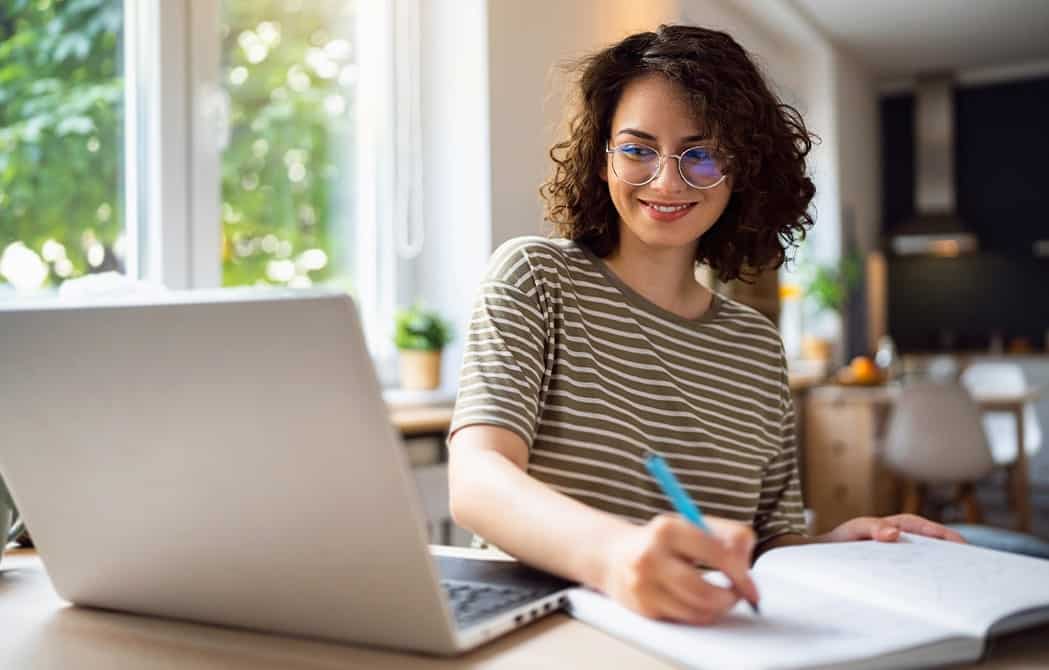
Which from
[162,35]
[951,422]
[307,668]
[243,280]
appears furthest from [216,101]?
[951,422]

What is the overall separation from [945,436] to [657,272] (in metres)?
3.29

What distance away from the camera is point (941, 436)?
4113 millimetres

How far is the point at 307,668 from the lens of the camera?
0.63m

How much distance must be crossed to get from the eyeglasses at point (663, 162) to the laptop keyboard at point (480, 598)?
1.64ft

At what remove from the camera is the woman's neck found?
120cm

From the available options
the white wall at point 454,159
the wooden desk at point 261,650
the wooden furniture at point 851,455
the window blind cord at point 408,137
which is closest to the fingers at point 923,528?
the wooden desk at point 261,650

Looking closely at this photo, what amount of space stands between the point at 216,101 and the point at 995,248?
237 inches

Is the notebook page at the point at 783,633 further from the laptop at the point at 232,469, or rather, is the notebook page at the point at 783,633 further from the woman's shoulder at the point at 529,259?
the woman's shoulder at the point at 529,259

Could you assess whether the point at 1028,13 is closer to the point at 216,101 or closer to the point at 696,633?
the point at 216,101

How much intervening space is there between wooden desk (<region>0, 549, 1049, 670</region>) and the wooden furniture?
12.8 feet

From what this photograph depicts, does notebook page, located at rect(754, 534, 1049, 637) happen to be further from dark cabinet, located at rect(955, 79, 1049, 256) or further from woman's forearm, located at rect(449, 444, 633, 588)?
dark cabinet, located at rect(955, 79, 1049, 256)

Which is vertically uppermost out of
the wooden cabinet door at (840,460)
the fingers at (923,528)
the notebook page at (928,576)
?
the notebook page at (928,576)

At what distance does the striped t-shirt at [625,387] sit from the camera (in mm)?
1069

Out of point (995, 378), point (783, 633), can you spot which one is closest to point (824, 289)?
point (995, 378)
